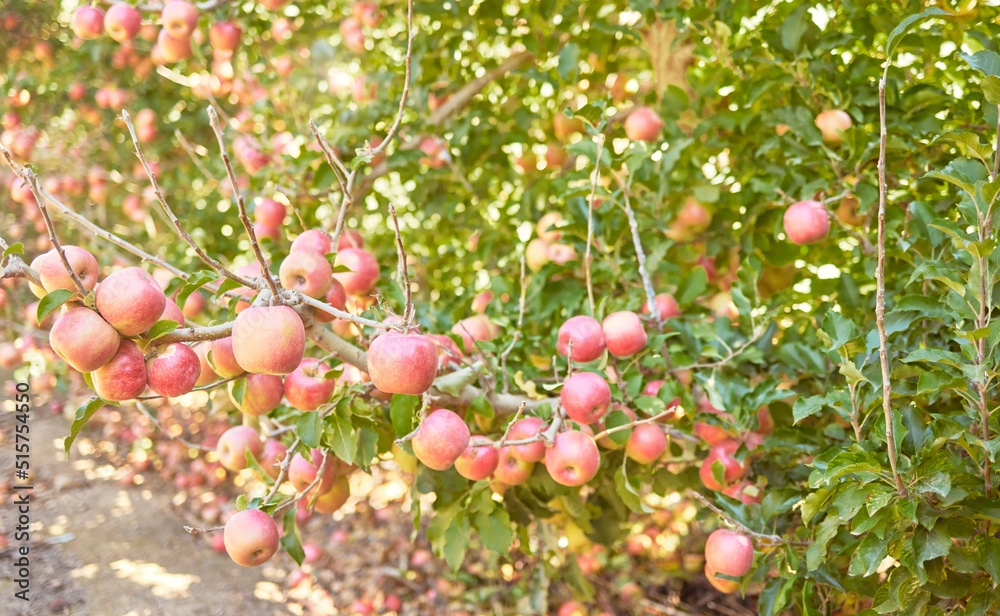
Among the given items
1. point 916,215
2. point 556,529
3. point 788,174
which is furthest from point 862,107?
point 556,529

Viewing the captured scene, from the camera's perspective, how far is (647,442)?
141cm

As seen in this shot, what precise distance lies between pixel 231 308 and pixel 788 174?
56.5 inches

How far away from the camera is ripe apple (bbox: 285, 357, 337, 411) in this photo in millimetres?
1229

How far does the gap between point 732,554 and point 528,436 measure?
506 mm

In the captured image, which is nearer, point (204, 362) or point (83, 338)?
point (83, 338)

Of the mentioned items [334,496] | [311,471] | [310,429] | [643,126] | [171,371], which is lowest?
[334,496]

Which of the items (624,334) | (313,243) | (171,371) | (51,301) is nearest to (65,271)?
(51,301)

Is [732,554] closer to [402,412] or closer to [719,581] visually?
[719,581]

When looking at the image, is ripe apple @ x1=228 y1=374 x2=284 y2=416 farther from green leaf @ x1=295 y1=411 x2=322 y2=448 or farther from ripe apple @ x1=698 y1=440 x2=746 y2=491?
ripe apple @ x1=698 y1=440 x2=746 y2=491

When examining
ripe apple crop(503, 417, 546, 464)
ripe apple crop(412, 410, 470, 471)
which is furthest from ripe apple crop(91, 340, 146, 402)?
ripe apple crop(503, 417, 546, 464)

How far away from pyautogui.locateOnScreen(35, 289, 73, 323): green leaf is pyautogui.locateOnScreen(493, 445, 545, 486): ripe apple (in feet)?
3.03

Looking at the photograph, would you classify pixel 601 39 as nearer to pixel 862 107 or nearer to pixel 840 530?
pixel 862 107

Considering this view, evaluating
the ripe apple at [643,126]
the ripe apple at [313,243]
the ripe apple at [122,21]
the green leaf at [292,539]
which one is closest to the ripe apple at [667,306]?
the ripe apple at [643,126]

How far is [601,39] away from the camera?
6.86 ft
